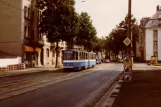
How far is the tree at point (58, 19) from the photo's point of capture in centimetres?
4825

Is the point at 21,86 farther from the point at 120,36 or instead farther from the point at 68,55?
the point at 120,36

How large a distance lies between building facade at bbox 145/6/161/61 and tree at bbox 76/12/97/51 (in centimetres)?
1524

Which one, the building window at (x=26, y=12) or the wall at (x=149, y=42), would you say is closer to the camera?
the building window at (x=26, y=12)

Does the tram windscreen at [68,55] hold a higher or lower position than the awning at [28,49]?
lower

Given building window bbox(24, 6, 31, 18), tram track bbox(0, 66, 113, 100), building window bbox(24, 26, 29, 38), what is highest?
building window bbox(24, 6, 31, 18)

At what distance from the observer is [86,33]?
76.1 m

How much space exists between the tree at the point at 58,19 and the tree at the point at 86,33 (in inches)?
1003

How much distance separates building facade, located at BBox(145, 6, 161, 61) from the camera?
83.6 m

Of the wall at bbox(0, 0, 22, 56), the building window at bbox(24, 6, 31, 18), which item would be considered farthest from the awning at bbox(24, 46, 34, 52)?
the building window at bbox(24, 6, 31, 18)

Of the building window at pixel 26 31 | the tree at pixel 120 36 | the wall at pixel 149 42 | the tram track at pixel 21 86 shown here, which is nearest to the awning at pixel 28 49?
the building window at pixel 26 31

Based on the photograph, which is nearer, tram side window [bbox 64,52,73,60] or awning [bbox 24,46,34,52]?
tram side window [bbox 64,52,73,60]

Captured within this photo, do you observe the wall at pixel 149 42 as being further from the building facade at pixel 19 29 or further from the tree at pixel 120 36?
the building facade at pixel 19 29

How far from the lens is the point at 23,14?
4631cm

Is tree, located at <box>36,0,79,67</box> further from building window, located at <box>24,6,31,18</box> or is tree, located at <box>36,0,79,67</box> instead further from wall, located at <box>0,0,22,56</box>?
wall, located at <box>0,0,22,56</box>
